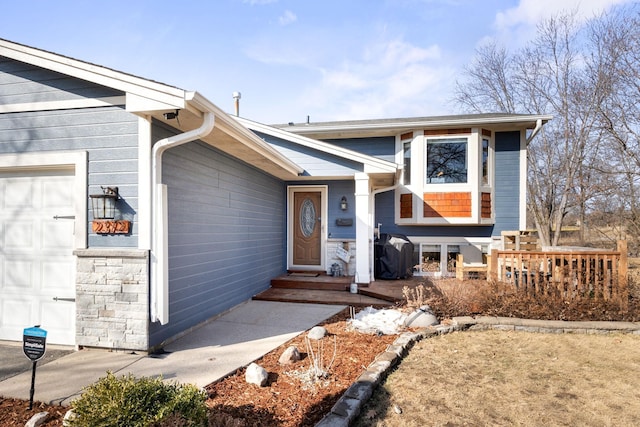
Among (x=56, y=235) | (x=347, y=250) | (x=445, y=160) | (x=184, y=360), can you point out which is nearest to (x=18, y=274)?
(x=56, y=235)

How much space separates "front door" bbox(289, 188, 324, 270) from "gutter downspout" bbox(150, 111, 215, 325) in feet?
16.9

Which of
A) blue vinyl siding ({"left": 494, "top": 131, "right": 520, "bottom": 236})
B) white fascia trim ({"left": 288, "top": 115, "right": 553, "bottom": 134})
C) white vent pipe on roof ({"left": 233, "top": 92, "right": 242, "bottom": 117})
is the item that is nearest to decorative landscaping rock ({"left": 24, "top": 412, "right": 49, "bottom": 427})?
white fascia trim ({"left": 288, "top": 115, "right": 553, "bottom": 134})

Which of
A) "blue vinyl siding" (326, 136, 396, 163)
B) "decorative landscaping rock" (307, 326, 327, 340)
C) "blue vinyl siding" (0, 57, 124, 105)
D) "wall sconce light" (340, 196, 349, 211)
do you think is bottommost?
"decorative landscaping rock" (307, 326, 327, 340)

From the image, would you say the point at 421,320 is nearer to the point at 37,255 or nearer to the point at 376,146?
the point at 37,255

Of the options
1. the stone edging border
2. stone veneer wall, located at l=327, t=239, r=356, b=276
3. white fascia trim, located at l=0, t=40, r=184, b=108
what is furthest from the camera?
stone veneer wall, located at l=327, t=239, r=356, b=276

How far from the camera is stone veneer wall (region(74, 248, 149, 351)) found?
12.4ft

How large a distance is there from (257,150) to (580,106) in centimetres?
1243

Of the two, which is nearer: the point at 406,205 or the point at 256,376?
the point at 256,376

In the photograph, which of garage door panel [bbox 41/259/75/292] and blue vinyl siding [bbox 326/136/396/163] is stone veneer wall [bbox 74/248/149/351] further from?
blue vinyl siding [bbox 326/136/396/163]

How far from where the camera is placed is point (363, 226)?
7.42 metres

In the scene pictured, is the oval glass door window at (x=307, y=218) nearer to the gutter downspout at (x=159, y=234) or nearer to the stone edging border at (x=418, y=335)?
the stone edging border at (x=418, y=335)

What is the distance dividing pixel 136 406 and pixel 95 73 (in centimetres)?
348

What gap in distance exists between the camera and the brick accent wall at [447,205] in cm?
859

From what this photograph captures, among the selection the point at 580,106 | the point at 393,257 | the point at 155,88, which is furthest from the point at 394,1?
the point at 580,106
